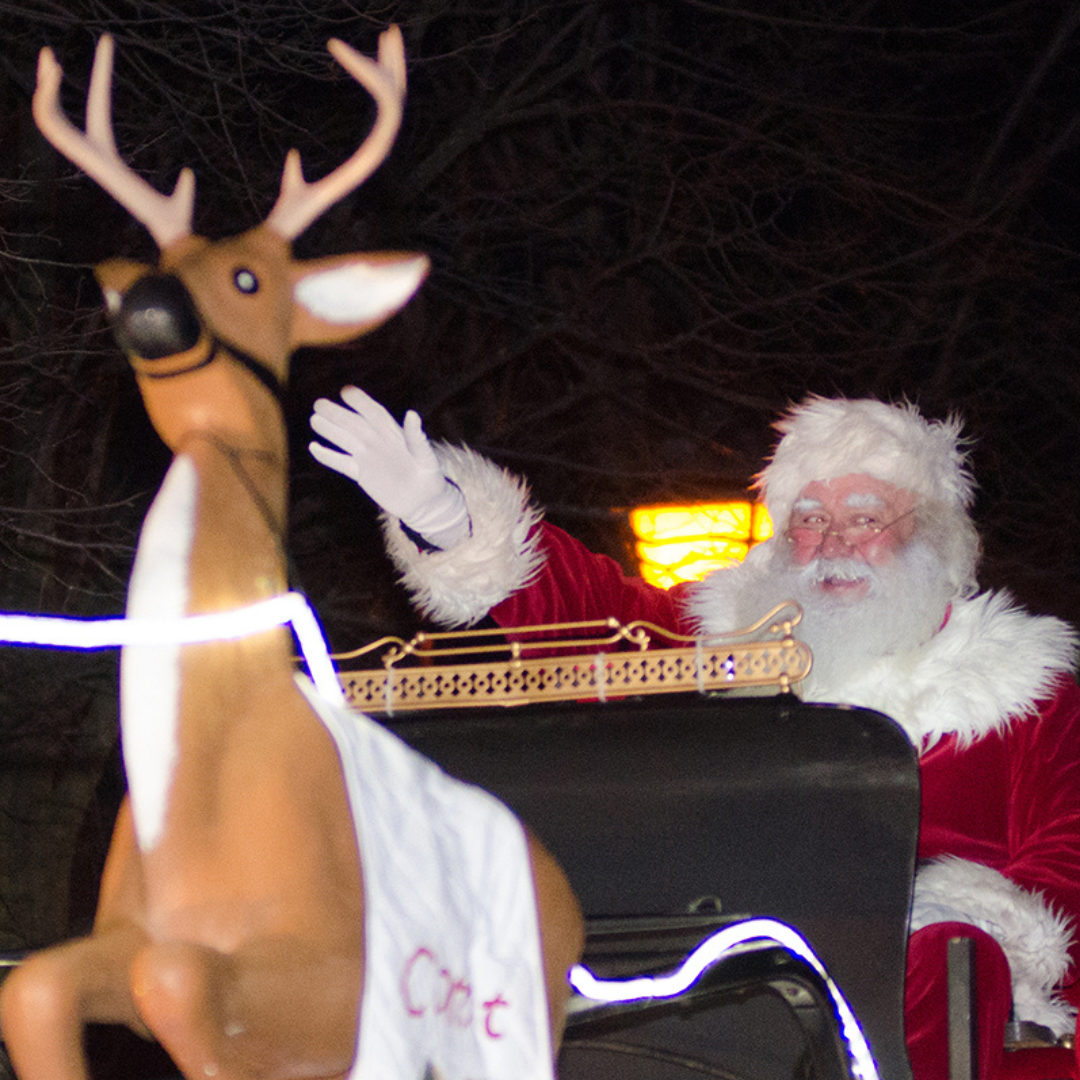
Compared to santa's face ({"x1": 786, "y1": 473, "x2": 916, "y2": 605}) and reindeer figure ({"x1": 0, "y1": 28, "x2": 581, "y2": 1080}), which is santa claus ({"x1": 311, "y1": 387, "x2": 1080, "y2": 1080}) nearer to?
santa's face ({"x1": 786, "y1": 473, "x2": 916, "y2": 605})

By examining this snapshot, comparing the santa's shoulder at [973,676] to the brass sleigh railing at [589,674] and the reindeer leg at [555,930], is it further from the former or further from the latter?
the reindeer leg at [555,930]

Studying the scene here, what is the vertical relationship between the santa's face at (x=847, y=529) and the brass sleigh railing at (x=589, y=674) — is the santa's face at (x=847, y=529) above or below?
above

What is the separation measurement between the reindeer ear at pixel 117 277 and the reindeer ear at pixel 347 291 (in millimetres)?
191

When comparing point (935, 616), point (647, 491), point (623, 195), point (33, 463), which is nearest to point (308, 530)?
point (33, 463)

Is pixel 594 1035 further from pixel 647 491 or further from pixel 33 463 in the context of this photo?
pixel 647 491

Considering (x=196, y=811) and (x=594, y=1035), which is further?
(x=594, y=1035)

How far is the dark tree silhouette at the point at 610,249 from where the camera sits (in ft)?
15.8

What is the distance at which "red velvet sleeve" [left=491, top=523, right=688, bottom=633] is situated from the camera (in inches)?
112

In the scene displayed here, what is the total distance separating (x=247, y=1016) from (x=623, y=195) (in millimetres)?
5395

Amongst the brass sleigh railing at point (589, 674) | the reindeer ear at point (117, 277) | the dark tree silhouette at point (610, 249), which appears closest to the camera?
the reindeer ear at point (117, 277)

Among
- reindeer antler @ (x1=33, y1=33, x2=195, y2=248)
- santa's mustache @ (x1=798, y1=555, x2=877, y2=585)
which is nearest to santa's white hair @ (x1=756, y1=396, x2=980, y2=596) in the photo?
santa's mustache @ (x1=798, y1=555, x2=877, y2=585)

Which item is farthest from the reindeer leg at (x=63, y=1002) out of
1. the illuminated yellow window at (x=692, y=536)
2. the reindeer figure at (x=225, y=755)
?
the illuminated yellow window at (x=692, y=536)

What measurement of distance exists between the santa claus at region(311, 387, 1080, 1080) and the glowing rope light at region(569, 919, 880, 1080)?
0.58 metres

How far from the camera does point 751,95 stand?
5812 mm
